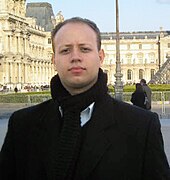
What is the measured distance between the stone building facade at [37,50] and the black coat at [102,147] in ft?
130

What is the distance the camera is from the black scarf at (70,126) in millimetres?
2246

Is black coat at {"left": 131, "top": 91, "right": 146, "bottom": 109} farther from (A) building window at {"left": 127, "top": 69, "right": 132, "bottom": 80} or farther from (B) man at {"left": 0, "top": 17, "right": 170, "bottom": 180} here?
(A) building window at {"left": 127, "top": 69, "right": 132, "bottom": 80}

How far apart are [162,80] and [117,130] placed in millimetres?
50158

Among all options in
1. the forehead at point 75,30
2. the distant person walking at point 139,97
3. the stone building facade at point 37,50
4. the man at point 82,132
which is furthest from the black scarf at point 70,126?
the stone building facade at point 37,50

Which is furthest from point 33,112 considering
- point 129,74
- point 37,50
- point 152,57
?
point 152,57

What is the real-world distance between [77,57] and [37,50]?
8637cm

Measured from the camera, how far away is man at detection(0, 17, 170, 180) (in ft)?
7.37

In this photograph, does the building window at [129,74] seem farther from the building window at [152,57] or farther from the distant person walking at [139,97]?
the distant person walking at [139,97]

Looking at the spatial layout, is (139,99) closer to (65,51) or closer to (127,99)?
(65,51)

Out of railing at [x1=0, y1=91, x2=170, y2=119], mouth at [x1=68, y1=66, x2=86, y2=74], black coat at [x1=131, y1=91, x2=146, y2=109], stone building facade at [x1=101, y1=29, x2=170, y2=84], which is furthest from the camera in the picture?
stone building facade at [x1=101, y1=29, x2=170, y2=84]

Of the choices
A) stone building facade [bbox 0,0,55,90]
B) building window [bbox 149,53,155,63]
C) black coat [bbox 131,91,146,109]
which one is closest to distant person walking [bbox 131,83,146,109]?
black coat [bbox 131,91,146,109]

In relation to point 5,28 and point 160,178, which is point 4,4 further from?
point 160,178

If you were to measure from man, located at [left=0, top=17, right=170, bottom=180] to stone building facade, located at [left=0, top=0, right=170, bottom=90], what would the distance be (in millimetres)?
39622

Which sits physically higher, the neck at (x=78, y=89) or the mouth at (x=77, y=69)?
the mouth at (x=77, y=69)
